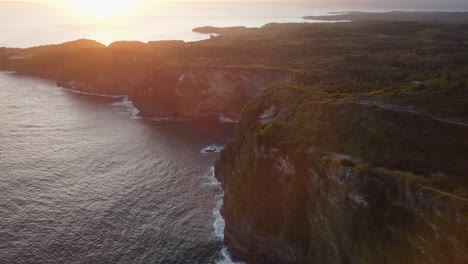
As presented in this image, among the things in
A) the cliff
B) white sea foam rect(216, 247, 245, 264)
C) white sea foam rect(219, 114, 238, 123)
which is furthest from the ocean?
the cliff

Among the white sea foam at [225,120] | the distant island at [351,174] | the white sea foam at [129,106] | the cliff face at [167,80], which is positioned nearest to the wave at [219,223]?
the distant island at [351,174]

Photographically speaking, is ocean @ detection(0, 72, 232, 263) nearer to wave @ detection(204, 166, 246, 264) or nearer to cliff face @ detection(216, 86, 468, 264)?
wave @ detection(204, 166, 246, 264)

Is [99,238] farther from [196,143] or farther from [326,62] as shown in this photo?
[326,62]

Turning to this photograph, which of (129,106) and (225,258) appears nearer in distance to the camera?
(225,258)

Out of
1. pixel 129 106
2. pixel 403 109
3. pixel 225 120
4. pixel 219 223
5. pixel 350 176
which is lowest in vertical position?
pixel 219 223

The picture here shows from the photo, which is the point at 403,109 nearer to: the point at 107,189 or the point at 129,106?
the point at 107,189

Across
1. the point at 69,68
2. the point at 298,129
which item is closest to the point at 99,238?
the point at 298,129

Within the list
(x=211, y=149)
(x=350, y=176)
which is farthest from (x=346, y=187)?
(x=211, y=149)

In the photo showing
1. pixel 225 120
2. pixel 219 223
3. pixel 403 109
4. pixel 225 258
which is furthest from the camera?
pixel 225 120
